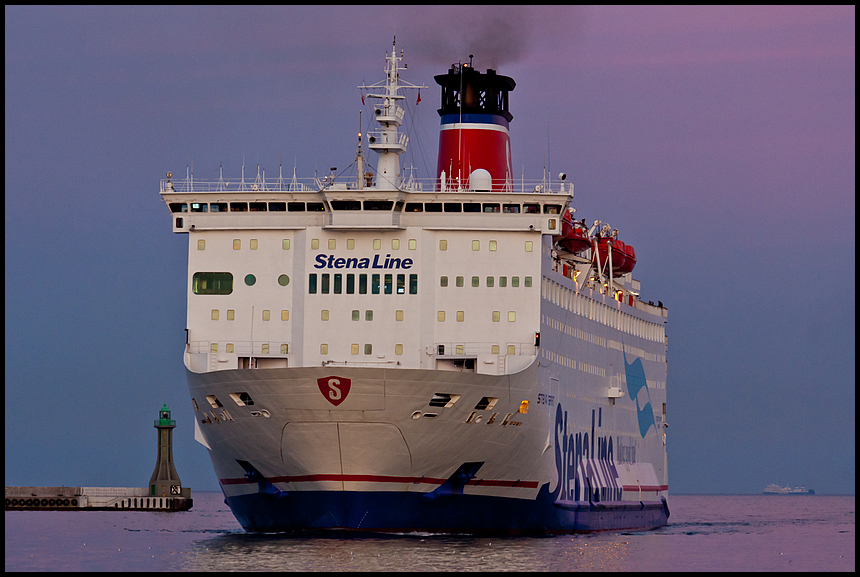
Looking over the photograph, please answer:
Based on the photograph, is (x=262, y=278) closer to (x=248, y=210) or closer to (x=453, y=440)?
(x=248, y=210)

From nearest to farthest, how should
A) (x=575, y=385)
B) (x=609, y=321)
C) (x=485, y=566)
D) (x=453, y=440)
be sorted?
(x=485, y=566)
(x=453, y=440)
(x=575, y=385)
(x=609, y=321)

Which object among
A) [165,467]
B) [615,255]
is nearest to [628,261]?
[615,255]

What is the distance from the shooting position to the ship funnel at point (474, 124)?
44312mm

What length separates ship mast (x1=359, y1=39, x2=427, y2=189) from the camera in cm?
3753

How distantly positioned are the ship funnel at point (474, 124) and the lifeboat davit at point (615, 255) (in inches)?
205

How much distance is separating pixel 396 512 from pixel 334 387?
363 centimetres

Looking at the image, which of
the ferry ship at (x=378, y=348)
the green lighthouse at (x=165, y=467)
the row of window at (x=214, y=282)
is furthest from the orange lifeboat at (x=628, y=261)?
the green lighthouse at (x=165, y=467)

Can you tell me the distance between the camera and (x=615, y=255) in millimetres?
50344

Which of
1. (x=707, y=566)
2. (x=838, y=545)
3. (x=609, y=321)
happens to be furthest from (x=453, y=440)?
(x=838, y=545)

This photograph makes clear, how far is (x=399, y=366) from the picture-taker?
116ft

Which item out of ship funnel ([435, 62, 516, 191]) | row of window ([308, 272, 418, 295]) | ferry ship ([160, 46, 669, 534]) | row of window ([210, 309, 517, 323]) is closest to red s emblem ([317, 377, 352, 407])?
ferry ship ([160, 46, 669, 534])

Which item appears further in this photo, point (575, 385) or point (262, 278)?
point (575, 385)

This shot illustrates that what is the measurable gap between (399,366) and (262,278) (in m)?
4.17

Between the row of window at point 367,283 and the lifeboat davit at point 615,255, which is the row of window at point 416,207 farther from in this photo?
the lifeboat davit at point 615,255
